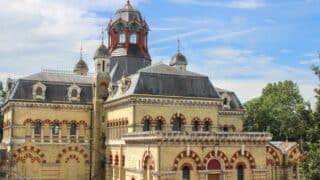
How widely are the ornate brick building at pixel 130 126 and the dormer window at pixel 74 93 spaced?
11 cm

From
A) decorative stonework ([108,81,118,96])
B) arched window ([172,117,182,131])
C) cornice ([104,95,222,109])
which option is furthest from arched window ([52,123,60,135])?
arched window ([172,117,182,131])

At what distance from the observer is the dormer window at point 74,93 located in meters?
51.9

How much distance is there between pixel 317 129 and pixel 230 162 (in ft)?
42.9

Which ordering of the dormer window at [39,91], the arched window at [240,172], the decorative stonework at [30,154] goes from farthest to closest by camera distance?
1. the dormer window at [39,91]
2. the decorative stonework at [30,154]
3. the arched window at [240,172]

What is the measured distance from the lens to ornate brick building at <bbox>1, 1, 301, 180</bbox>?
3862 centimetres

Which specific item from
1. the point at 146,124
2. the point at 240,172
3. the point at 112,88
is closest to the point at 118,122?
the point at 146,124

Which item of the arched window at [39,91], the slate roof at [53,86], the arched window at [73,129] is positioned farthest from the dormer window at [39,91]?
the arched window at [73,129]

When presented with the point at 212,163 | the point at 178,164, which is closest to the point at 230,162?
the point at 212,163

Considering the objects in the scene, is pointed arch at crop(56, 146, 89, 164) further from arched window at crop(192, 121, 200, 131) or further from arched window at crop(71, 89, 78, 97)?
arched window at crop(192, 121, 200, 131)

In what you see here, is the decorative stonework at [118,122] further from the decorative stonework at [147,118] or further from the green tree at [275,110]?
the green tree at [275,110]

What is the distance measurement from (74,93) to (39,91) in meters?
3.82

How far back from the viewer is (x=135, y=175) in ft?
133

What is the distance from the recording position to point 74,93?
52.3m

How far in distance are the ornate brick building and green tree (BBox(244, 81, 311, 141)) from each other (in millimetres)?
12501
